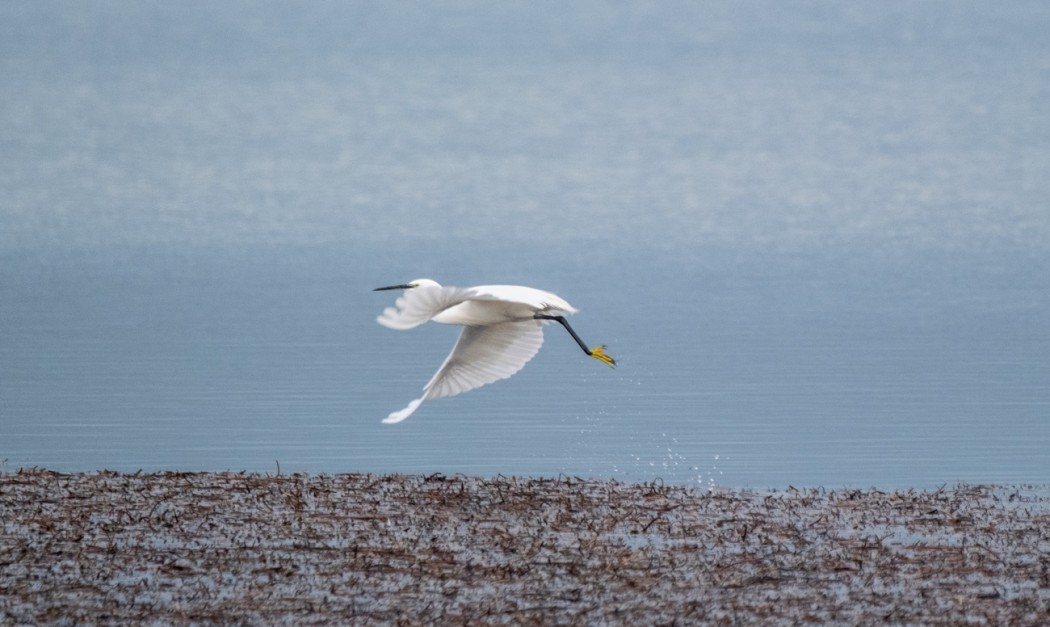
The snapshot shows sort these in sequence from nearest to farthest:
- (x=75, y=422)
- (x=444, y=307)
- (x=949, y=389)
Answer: (x=444, y=307) → (x=75, y=422) → (x=949, y=389)

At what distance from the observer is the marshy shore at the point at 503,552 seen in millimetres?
7539

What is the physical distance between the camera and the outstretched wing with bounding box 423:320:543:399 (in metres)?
10.9

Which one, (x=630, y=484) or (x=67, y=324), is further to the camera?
(x=67, y=324)

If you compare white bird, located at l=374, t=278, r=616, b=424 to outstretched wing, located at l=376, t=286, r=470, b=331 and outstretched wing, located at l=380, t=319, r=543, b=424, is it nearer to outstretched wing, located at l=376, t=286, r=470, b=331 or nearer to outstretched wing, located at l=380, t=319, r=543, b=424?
outstretched wing, located at l=380, t=319, r=543, b=424

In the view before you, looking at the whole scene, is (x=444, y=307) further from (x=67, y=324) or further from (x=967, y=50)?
(x=967, y=50)

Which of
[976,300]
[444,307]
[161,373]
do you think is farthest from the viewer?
[976,300]

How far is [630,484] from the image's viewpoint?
1038cm

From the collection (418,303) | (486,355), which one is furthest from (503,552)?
(486,355)

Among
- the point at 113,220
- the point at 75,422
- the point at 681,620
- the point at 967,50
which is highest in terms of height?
the point at 967,50

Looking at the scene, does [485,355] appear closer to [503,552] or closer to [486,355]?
[486,355]

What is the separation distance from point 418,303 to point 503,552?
1332mm

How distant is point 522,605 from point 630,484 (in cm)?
286

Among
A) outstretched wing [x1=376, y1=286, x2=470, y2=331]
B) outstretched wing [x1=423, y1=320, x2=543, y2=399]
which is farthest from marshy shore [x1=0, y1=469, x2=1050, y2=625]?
outstretched wing [x1=376, y1=286, x2=470, y2=331]

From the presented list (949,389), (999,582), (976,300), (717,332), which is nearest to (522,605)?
(999,582)
